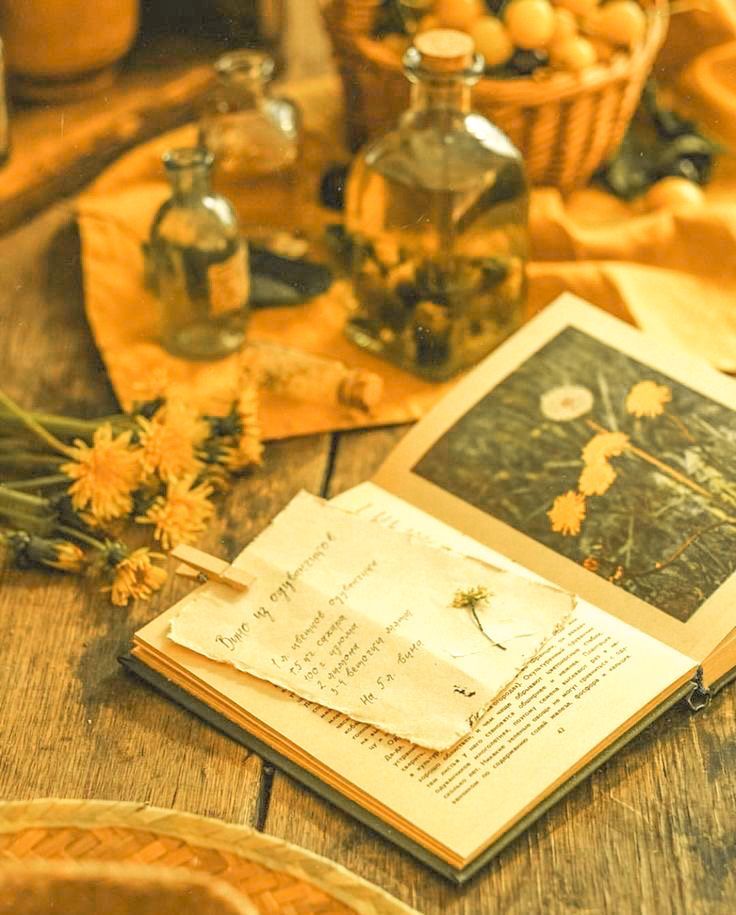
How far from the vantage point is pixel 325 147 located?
56.1 inches

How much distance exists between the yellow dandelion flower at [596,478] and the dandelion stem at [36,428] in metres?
0.37

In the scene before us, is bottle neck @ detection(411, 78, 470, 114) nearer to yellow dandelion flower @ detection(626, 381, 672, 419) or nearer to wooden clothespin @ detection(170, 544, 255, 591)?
yellow dandelion flower @ detection(626, 381, 672, 419)

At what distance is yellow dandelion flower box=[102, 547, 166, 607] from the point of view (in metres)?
0.90

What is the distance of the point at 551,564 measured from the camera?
901mm

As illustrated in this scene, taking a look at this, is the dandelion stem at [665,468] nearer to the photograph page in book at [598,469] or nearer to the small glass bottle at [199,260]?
the photograph page in book at [598,469]

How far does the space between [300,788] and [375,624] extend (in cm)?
12

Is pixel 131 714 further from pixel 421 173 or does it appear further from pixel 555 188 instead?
pixel 555 188

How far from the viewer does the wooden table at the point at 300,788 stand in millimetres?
714

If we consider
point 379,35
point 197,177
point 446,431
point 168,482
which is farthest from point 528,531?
point 379,35

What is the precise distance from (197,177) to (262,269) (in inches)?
6.4

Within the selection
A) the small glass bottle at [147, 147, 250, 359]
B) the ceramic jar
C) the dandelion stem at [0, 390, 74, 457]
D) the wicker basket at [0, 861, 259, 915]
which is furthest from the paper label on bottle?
the wicker basket at [0, 861, 259, 915]

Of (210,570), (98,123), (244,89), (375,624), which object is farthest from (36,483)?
(98,123)

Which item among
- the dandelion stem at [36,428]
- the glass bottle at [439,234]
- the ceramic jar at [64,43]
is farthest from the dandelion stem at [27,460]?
the ceramic jar at [64,43]

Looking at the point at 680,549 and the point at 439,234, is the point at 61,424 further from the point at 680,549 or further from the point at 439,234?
the point at 680,549
